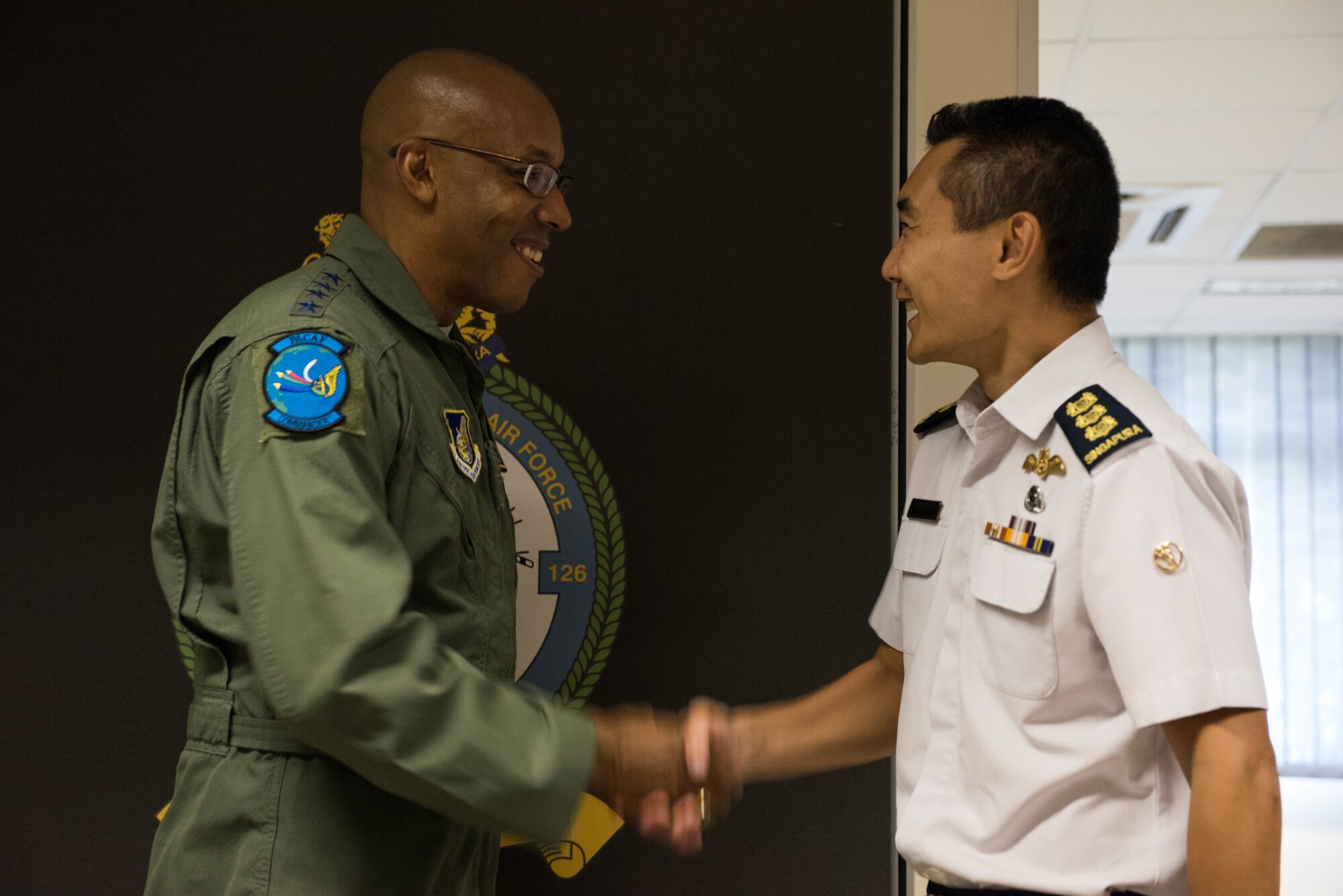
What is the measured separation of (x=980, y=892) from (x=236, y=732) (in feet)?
2.78

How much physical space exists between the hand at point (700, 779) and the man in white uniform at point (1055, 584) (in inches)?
0.8

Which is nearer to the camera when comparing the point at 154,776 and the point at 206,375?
the point at 206,375

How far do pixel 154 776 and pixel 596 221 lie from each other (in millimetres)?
1240

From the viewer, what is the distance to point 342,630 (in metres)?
1.09

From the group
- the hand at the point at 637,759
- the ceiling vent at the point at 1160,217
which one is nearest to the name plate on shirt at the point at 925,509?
the hand at the point at 637,759

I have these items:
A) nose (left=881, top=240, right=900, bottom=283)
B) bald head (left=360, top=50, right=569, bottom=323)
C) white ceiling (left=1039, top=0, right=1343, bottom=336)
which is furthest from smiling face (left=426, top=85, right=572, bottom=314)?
white ceiling (left=1039, top=0, right=1343, bottom=336)

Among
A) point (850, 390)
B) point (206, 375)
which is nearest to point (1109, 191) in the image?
point (850, 390)

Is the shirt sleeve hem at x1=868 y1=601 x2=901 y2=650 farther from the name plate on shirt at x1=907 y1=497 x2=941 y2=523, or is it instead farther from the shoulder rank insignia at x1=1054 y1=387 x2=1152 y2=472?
the shoulder rank insignia at x1=1054 y1=387 x2=1152 y2=472

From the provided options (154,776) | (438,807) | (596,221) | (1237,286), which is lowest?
(154,776)

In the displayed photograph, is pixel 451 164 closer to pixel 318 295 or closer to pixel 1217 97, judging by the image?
pixel 318 295

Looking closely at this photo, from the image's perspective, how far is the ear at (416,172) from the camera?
149cm

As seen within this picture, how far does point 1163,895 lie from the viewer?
3.84 ft

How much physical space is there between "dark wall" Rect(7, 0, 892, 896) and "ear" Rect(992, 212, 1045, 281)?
56cm

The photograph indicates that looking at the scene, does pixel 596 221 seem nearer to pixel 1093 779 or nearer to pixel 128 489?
pixel 128 489
